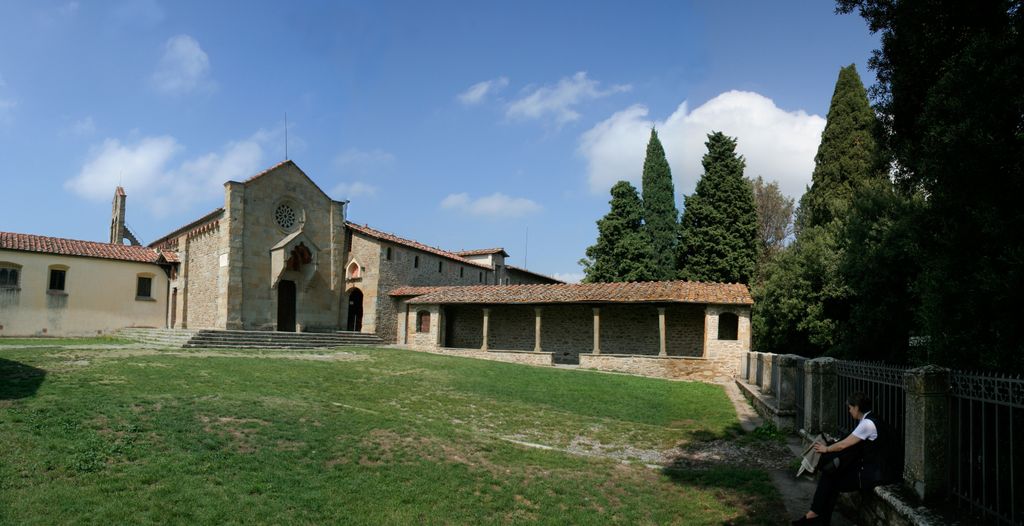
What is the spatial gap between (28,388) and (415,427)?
258 inches

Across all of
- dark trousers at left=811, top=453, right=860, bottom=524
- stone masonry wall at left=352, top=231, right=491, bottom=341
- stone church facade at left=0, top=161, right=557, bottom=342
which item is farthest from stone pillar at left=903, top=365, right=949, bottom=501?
stone masonry wall at left=352, top=231, right=491, bottom=341

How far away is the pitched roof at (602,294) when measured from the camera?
23.8 meters

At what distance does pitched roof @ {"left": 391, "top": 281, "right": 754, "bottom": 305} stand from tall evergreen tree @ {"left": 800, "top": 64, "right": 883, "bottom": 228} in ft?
19.8

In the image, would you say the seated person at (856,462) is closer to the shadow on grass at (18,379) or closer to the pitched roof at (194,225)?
the shadow on grass at (18,379)

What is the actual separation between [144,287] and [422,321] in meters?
13.4

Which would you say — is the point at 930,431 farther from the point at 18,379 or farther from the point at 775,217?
the point at 775,217

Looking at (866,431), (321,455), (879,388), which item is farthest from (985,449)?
(321,455)

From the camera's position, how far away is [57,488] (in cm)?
625

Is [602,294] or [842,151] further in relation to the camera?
[842,151]

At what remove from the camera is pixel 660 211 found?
3897 centimetres

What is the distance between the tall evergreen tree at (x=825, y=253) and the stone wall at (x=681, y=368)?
3569 mm

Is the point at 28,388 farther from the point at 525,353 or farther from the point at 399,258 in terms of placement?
the point at 399,258

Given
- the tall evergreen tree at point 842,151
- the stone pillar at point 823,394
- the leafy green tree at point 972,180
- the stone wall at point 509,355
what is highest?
the tall evergreen tree at point 842,151

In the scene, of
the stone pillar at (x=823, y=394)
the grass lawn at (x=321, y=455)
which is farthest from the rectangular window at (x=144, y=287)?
the stone pillar at (x=823, y=394)
